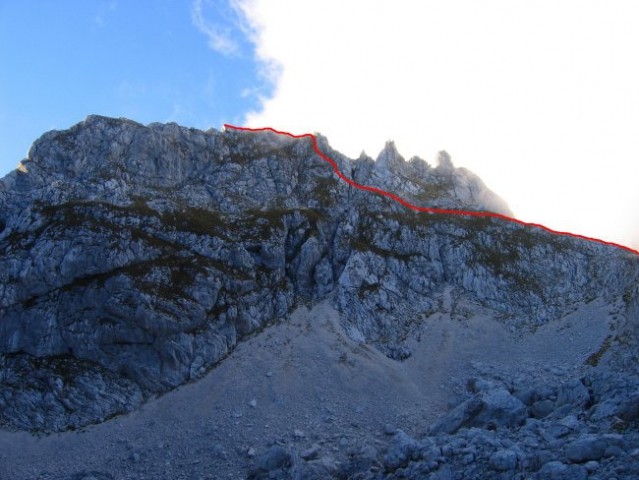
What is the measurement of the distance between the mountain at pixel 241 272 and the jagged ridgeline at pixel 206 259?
0.18 m

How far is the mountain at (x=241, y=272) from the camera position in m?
43.8

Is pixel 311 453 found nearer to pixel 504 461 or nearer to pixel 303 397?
pixel 303 397

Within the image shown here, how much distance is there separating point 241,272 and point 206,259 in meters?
3.93

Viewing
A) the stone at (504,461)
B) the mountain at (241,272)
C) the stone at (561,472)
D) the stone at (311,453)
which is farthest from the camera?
the mountain at (241,272)

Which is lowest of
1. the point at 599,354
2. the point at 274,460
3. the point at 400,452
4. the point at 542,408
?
the point at 274,460

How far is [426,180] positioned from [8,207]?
55.0 meters

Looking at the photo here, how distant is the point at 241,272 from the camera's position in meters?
Answer: 53.9

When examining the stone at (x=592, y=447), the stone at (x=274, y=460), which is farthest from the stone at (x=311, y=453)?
the stone at (x=592, y=447)

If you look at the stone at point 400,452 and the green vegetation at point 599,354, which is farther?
the green vegetation at point 599,354

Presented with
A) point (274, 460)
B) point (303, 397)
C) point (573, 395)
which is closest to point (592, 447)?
point (573, 395)

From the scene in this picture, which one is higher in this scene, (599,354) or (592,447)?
(599,354)

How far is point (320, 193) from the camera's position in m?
Result: 65.4

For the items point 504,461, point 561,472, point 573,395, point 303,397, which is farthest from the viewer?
point 303,397

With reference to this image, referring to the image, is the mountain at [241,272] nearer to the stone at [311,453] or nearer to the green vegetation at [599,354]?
the green vegetation at [599,354]
